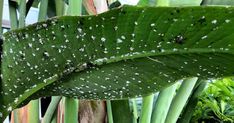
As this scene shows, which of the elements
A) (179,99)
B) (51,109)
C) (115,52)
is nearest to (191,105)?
(179,99)

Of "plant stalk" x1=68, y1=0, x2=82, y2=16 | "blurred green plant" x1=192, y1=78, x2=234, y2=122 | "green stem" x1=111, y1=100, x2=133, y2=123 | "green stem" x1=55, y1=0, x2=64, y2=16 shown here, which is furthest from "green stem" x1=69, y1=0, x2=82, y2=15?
"blurred green plant" x1=192, y1=78, x2=234, y2=122

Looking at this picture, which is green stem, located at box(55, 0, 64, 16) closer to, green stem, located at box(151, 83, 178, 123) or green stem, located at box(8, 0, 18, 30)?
green stem, located at box(8, 0, 18, 30)

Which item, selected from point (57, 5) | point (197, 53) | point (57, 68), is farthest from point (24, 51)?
point (57, 5)

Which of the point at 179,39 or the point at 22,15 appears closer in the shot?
the point at 179,39

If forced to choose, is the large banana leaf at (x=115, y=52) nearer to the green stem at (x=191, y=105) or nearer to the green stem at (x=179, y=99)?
the green stem at (x=179, y=99)

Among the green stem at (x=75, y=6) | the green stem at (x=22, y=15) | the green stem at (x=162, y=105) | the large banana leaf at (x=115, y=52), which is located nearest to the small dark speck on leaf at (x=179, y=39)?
the large banana leaf at (x=115, y=52)

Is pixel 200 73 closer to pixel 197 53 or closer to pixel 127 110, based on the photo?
pixel 197 53

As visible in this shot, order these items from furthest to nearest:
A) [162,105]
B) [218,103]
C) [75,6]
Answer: [218,103], [162,105], [75,6]

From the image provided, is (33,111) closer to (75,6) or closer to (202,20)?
(75,6)

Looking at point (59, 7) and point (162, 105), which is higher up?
point (59, 7)

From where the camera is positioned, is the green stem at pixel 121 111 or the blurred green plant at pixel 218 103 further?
the blurred green plant at pixel 218 103
